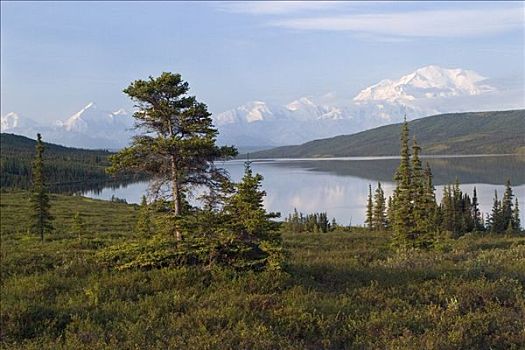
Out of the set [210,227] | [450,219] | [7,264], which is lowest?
[450,219]

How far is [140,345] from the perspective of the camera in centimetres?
613

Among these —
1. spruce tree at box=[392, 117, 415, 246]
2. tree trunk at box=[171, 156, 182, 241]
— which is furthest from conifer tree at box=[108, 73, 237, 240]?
spruce tree at box=[392, 117, 415, 246]

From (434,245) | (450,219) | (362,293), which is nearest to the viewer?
(362,293)

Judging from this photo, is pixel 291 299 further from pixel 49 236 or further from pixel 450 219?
pixel 450 219

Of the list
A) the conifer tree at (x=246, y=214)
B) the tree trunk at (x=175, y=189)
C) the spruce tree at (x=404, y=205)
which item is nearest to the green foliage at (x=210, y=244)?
the conifer tree at (x=246, y=214)

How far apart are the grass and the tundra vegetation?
3 centimetres

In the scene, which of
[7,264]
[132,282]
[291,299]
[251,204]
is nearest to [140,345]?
[291,299]

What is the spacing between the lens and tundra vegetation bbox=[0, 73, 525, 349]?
6531 millimetres

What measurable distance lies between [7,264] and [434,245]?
25.0 meters

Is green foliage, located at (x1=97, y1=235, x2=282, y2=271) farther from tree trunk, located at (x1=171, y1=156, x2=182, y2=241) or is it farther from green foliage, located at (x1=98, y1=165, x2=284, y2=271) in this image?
tree trunk, located at (x1=171, y1=156, x2=182, y2=241)

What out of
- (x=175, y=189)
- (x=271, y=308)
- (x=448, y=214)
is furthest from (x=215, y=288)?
(x=448, y=214)

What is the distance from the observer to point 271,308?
7715 millimetres

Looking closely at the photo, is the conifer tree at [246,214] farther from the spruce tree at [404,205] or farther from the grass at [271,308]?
the spruce tree at [404,205]

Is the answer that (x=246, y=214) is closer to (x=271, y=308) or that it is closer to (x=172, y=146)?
(x=172, y=146)
